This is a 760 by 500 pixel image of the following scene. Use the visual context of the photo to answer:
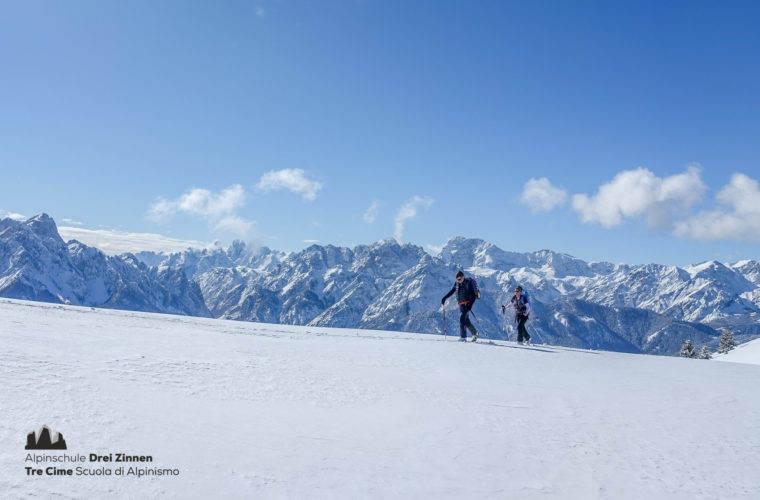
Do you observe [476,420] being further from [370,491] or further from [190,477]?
[190,477]

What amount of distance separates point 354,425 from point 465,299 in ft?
50.2

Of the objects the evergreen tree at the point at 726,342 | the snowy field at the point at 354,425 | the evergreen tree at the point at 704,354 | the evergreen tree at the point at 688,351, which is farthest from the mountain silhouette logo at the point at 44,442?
the evergreen tree at the point at 726,342

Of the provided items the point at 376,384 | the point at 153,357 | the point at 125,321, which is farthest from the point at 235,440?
the point at 125,321

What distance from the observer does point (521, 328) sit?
23.2m

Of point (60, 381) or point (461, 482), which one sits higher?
point (60, 381)

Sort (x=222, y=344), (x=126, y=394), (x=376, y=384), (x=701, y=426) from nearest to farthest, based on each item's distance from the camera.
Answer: (x=126, y=394), (x=701, y=426), (x=376, y=384), (x=222, y=344)

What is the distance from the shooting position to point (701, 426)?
8906mm

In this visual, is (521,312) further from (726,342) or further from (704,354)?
(726,342)

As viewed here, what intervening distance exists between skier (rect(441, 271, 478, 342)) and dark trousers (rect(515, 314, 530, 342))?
7.59ft

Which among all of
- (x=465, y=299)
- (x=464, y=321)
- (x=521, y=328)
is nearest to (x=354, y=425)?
(x=464, y=321)

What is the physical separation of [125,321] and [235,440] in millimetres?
15737

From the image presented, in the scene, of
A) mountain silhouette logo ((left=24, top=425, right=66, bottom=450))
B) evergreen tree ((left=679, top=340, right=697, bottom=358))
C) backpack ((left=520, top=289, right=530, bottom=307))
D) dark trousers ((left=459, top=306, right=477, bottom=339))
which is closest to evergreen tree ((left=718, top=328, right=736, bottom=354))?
evergreen tree ((left=679, top=340, right=697, bottom=358))

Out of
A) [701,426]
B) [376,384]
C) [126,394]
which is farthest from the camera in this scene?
[376,384]

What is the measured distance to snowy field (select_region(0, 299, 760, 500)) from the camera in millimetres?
5703
